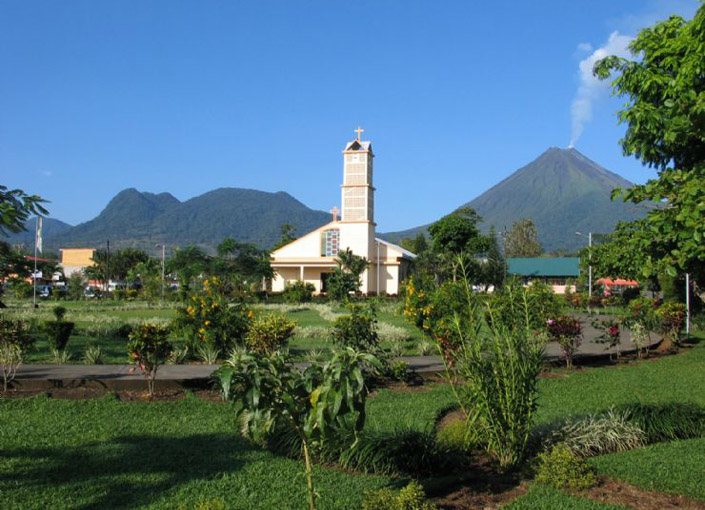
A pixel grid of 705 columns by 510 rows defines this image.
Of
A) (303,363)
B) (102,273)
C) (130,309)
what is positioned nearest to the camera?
(303,363)

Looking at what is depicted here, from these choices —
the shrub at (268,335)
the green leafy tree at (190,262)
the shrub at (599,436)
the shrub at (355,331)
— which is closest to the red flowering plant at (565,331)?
the shrub at (355,331)

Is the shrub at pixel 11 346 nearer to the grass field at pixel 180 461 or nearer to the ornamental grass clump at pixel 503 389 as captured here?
the grass field at pixel 180 461

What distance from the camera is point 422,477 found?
491 cm

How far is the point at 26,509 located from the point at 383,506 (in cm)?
252

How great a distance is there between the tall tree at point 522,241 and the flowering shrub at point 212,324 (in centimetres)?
6885

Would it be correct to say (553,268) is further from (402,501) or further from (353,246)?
(402,501)

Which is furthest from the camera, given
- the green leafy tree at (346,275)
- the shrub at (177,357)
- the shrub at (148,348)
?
the green leafy tree at (346,275)

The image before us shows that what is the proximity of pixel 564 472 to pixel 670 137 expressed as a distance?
2.71m

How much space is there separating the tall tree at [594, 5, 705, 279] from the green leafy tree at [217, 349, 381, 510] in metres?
2.48

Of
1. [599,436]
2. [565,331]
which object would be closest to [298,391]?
[599,436]

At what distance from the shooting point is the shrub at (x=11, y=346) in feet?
27.2

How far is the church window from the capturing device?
5016 cm

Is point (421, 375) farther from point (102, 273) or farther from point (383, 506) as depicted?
point (102, 273)

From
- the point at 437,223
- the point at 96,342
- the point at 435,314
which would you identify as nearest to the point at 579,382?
the point at 435,314
